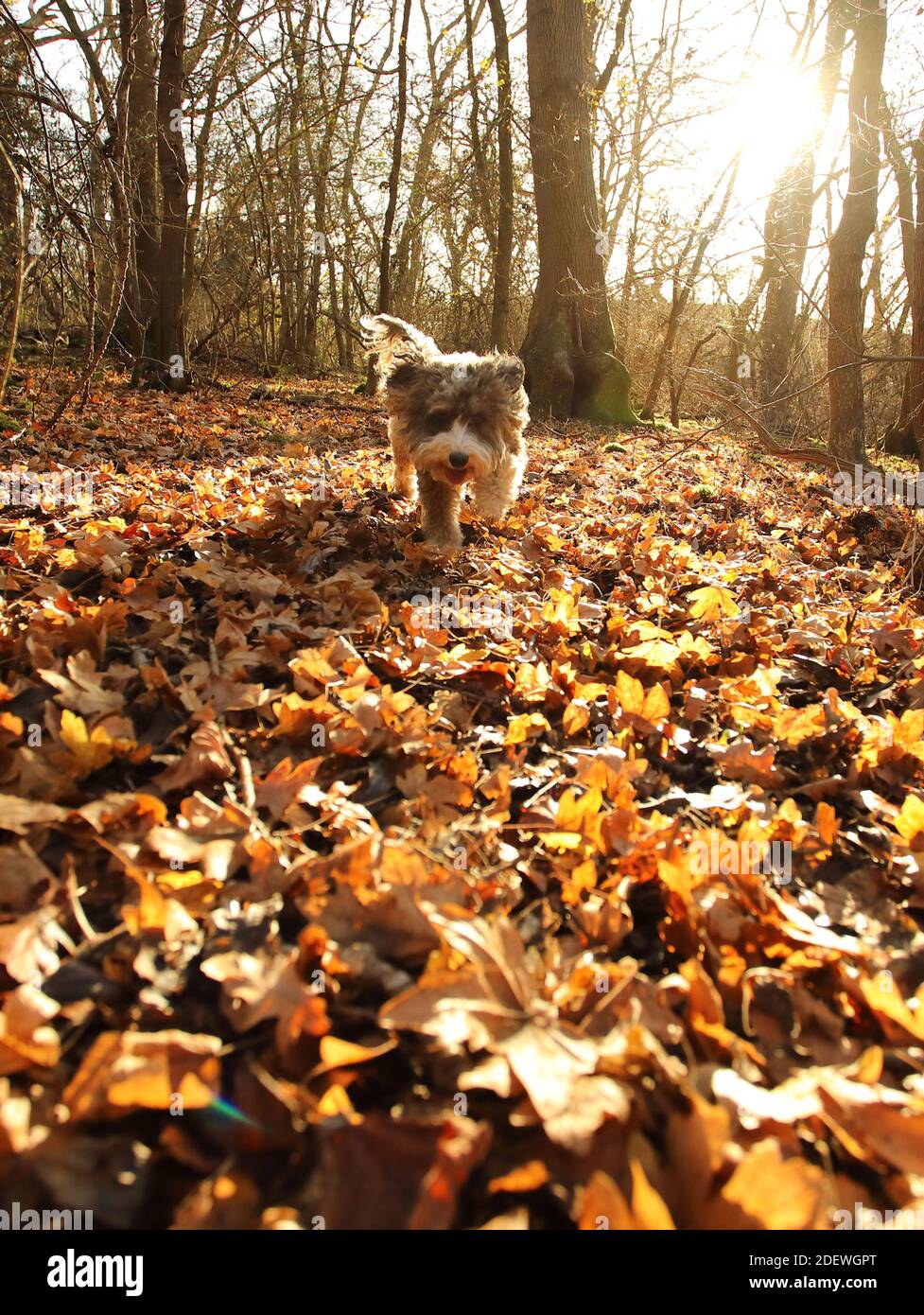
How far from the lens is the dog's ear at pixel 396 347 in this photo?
234 inches

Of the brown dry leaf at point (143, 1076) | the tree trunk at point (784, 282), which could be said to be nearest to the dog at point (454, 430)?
the brown dry leaf at point (143, 1076)

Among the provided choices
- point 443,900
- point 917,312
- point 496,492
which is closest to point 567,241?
point 917,312

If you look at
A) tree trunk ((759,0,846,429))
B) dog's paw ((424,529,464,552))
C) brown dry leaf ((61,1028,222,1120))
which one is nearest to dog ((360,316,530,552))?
dog's paw ((424,529,464,552))

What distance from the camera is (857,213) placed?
8406 mm

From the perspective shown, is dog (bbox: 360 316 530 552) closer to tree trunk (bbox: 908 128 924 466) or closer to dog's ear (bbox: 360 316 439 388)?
dog's ear (bbox: 360 316 439 388)

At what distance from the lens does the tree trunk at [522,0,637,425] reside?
1223cm

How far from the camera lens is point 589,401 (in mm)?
12953

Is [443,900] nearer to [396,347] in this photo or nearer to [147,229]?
[396,347]

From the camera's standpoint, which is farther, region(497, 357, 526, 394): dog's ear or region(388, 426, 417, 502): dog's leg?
region(388, 426, 417, 502): dog's leg

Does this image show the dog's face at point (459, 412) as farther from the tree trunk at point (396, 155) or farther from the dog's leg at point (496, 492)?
the tree trunk at point (396, 155)

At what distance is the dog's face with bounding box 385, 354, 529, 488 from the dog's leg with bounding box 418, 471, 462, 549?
0.08 metres

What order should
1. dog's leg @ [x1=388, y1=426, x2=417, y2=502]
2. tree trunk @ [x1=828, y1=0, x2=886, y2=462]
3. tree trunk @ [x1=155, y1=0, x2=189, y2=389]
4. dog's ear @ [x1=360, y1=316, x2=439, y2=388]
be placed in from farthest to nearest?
tree trunk @ [x1=155, y1=0, x2=189, y2=389], tree trunk @ [x1=828, y1=0, x2=886, y2=462], dog's leg @ [x1=388, y1=426, x2=417, y2=502], dog's ear @ [x1=360, y1=316, x2=439, y2=388]
